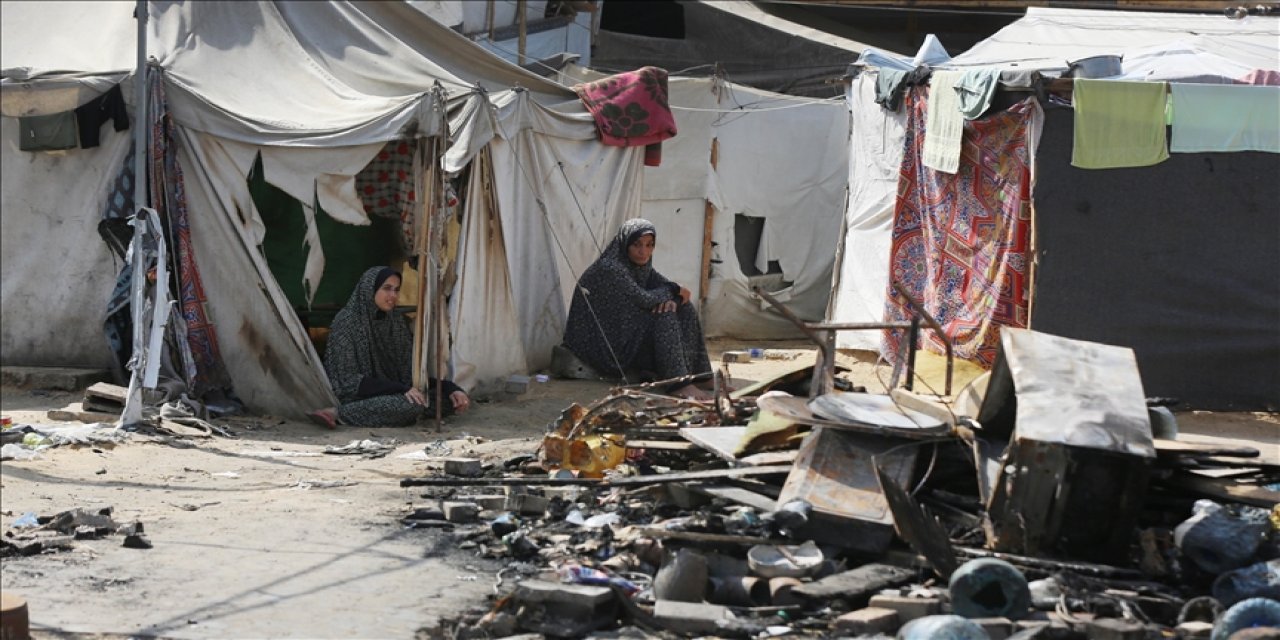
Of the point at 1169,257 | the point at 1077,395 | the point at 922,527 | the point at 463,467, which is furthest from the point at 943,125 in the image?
the point at 922,527

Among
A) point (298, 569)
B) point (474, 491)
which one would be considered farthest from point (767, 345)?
point (298, 569)

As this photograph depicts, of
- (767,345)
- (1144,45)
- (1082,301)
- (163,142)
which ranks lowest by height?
(767,345)

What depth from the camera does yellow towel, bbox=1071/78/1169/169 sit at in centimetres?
926

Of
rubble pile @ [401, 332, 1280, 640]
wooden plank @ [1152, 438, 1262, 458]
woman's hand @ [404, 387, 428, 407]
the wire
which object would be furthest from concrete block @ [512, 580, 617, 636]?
the wire

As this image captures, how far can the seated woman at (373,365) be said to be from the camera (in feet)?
28.5

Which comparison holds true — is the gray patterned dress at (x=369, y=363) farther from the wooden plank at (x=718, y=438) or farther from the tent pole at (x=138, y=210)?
the wooden plank at (x=718, y=438)

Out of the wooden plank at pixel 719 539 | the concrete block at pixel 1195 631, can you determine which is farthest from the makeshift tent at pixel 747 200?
the concrete block at pixel 1195 631

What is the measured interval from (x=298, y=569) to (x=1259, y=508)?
11.4 feet

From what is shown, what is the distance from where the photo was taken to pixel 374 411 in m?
8.69

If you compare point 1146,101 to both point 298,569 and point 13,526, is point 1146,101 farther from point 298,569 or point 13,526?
point 13,526

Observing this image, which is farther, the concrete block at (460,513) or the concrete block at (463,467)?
the concrete block at (463,467)

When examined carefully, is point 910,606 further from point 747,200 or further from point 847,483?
point 747,200

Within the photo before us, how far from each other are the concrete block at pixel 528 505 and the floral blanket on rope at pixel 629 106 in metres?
4.80

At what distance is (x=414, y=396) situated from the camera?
343 inches
